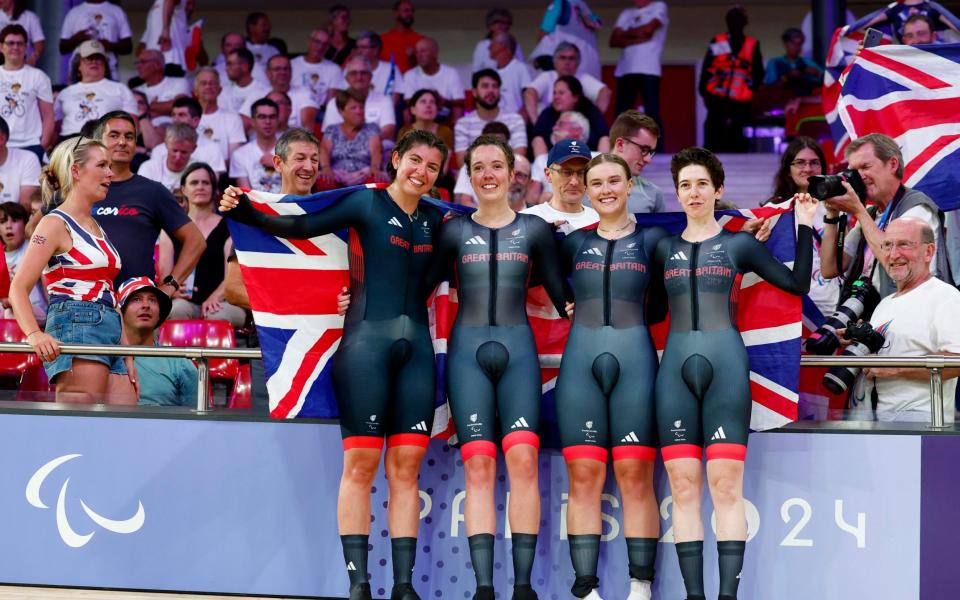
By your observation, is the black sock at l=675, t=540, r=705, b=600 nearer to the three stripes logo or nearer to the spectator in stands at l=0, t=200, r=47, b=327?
the three stripes logo

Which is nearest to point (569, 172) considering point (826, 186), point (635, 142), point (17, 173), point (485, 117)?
point (635, 142)

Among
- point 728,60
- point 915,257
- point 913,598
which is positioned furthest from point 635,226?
point 728,60

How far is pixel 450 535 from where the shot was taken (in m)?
5.25

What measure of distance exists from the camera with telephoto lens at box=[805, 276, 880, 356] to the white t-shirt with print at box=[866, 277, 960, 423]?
0.17 meters

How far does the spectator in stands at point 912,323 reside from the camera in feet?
16.8

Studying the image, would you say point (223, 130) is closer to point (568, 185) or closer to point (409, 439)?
point (568, 185)

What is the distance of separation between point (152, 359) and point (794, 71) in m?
8.25

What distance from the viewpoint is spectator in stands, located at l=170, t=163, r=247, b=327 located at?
729 cm

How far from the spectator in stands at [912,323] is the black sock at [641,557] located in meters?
1.20

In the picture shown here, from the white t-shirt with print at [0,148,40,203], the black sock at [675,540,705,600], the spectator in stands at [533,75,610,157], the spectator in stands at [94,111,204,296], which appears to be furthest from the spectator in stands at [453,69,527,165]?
the black sock at [675,540,705,600]

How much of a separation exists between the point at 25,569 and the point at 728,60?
332 inches

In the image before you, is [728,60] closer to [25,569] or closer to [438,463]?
[438,463]

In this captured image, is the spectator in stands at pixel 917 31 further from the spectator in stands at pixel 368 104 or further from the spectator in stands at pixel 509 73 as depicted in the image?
the spectator in stands at pixel 368 104

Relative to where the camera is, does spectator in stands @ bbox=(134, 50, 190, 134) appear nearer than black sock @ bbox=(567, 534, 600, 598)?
No
